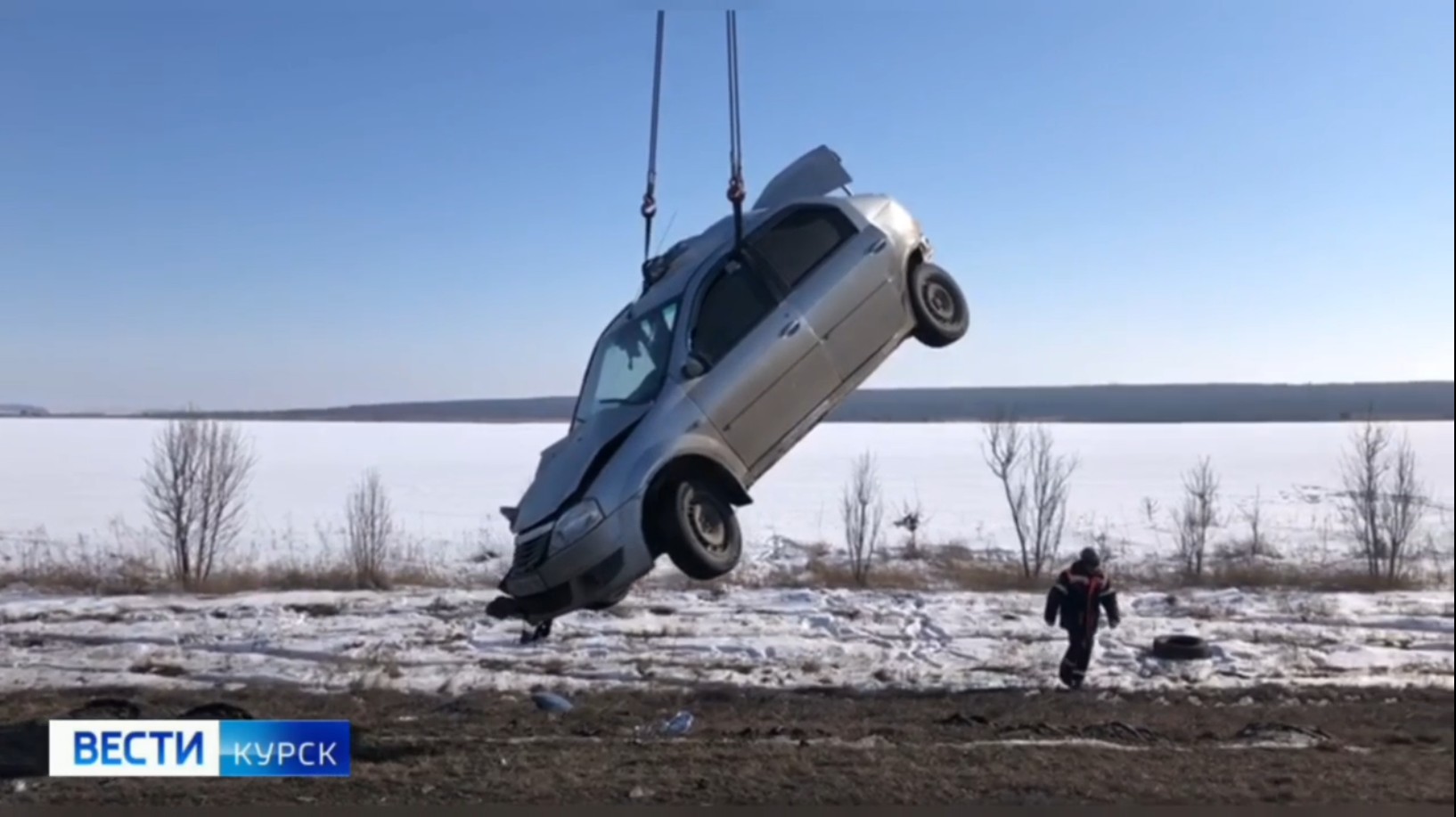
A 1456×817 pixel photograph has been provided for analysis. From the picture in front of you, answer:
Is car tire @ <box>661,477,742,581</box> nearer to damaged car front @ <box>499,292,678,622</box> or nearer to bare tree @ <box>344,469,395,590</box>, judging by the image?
damaged car front @ <box>499,292,678,622</box>

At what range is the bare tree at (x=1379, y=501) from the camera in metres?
12.1

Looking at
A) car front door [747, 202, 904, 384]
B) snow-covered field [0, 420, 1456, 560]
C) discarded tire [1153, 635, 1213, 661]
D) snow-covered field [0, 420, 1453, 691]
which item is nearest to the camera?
car front door [747, 202, 904, 384]

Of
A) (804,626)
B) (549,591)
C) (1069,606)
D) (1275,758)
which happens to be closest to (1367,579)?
(1069,606)

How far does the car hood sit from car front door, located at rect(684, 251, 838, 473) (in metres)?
0.45

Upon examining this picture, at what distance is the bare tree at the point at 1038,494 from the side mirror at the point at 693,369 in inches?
371

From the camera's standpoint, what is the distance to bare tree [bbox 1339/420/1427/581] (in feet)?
39.8

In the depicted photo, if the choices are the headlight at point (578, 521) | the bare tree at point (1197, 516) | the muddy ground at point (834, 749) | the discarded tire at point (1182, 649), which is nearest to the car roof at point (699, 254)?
the headlight at point (578, 521)

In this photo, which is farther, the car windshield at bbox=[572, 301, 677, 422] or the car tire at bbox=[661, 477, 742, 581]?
the car windshield at bbox=[572, 301, 677, 422]

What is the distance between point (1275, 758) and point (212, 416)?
32.1ft

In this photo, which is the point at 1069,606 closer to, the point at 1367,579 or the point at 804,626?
the point at 804,626

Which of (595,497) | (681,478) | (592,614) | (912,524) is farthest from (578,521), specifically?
(912,524)

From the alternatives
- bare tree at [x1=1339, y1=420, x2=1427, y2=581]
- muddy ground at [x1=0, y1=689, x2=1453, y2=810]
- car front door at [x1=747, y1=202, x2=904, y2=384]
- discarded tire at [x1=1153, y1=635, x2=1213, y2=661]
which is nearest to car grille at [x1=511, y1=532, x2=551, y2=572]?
muddy ground at [x1=0, y1=689, x2=1453, y2=810]

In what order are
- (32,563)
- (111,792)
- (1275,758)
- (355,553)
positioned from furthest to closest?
(355,553), (32,563), (1275,758), (111,792)

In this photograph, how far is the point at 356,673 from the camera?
9273mm
